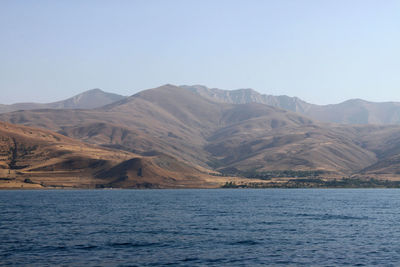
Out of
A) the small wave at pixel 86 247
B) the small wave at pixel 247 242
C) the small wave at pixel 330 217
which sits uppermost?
the small wave at pixel 330 217

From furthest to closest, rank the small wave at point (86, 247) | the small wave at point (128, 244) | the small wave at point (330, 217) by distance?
1. the small wave at point (330, 217)
2. the small wave at point (128, 244)
3. the small wave at point (86, 247)

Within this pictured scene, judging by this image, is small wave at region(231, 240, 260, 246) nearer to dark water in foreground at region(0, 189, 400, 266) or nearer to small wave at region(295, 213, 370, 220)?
dark water in foreground at region(0, 189, 400, 266)

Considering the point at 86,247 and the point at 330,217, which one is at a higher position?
the point at 330,217

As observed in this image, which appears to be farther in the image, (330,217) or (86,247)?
(330,217)

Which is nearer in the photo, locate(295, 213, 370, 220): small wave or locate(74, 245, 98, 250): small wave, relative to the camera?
locate(74, 245, 98, 250): small wave

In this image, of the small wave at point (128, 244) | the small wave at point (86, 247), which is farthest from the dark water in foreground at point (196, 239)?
the small wave at point (128, 244)

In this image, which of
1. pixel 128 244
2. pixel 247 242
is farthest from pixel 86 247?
pixel 247 242

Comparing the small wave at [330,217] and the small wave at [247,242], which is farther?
the small wave at [330,217]

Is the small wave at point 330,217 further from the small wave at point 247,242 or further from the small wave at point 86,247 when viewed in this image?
the small wave at point 86,247

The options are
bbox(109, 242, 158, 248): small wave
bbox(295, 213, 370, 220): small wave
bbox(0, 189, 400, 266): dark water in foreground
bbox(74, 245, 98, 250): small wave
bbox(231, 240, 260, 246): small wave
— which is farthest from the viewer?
bbox(295, 213, 370, 220): small wave

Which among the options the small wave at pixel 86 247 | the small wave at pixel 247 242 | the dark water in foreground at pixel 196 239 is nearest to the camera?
the dark water in foreground at pixel 196 239

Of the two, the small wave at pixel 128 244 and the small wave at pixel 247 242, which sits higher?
the small wave at pixel 247 242

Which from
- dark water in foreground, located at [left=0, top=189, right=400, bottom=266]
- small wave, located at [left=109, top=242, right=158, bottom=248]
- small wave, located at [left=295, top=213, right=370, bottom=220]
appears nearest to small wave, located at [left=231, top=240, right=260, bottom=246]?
dark water in foreground, located at [left=0, top=189, right=400, bottom=266]

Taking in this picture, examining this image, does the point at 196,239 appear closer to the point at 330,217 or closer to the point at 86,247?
the point at 86,247
